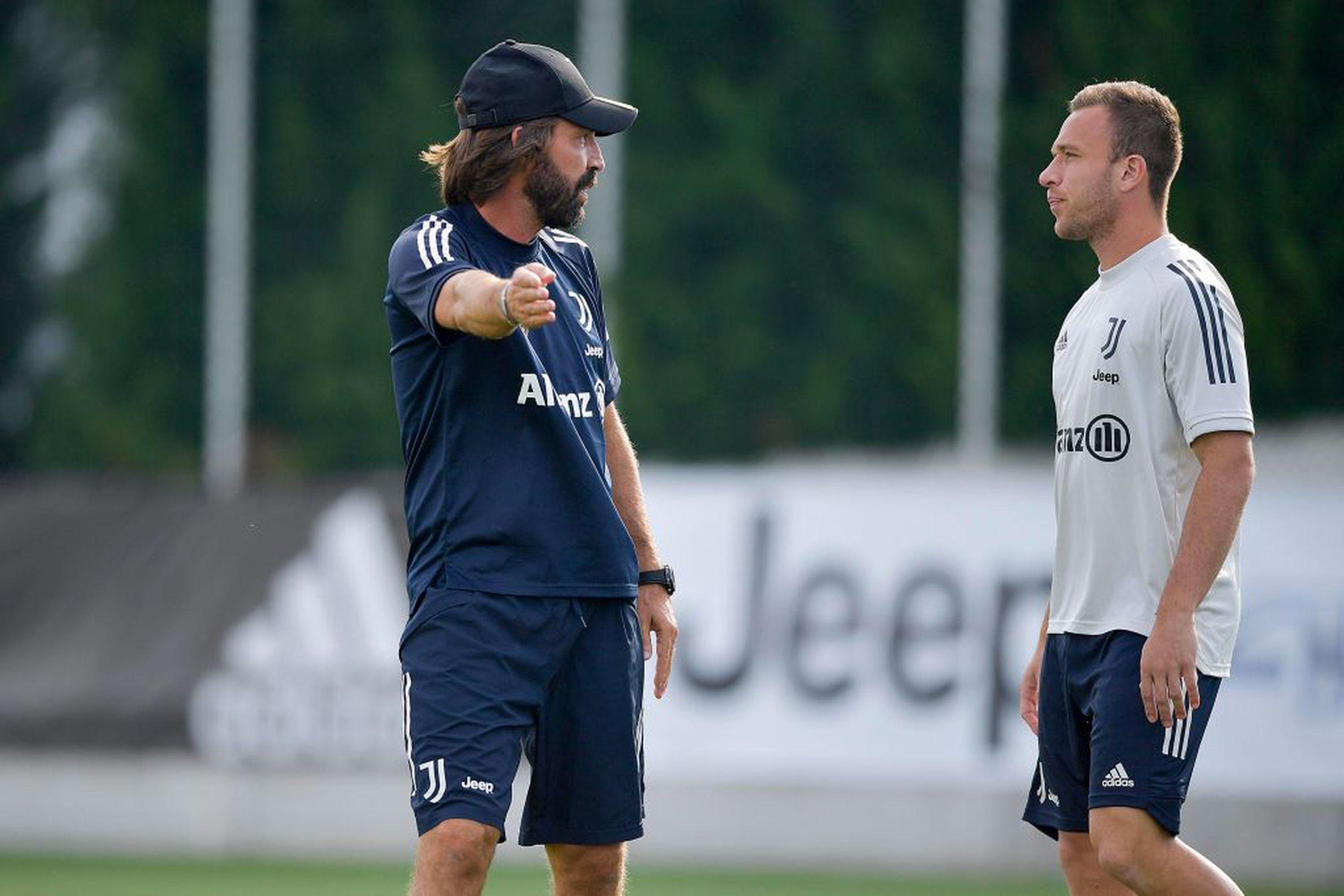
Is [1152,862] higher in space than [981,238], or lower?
lower

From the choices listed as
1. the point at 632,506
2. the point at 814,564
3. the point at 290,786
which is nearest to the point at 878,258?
the point at 814,564

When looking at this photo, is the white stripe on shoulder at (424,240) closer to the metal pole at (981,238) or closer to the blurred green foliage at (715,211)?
the blurred green foliage at (715,211)

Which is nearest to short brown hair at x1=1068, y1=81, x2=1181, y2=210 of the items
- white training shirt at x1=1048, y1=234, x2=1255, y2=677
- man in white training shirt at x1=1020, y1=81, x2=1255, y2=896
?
man in white training shirt at x1=1020, y1=81, x2=1255, y2=896

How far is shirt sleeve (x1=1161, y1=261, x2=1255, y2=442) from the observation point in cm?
511

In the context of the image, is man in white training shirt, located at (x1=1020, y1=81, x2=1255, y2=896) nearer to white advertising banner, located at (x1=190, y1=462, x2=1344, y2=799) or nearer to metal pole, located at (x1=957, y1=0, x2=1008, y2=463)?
white advertising banner, located at (x1=190, y1=462, x2=1344, y2=799)

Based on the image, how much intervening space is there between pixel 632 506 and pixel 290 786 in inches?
224

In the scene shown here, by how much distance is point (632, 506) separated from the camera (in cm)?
546

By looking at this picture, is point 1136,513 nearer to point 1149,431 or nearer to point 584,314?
point 1149,431

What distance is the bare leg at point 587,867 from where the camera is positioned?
5129 millimetres

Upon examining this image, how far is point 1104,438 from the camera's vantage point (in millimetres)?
5297

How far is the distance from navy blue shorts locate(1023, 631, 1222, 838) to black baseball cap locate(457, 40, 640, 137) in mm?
1816

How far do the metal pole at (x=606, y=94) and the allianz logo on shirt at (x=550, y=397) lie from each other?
9.90 metres

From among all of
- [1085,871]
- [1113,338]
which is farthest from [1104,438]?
[1085,871]

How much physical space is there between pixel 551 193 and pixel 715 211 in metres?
11.2
